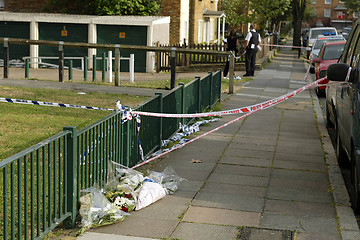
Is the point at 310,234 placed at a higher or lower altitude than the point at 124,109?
lower

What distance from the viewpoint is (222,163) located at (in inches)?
375

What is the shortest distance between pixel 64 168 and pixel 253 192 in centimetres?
279

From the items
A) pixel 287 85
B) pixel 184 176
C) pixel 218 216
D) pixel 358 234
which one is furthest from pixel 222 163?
pixel 287 85

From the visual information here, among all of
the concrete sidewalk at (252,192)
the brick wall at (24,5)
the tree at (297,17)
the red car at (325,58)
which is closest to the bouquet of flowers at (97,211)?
the concrete sidewalk at (252,192)

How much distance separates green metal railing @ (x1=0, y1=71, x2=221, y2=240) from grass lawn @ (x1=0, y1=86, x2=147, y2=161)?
6.16 feet

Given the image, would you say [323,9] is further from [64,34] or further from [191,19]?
[64,34]

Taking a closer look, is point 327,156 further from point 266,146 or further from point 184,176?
point 184,176

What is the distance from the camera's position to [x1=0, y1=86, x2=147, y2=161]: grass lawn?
395 inches

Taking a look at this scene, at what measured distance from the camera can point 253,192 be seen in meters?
7.93

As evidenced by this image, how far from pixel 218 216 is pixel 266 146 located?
4290 mm

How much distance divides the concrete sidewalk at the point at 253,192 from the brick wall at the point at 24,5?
22431 mm

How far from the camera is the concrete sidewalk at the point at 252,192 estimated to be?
6.41 meters

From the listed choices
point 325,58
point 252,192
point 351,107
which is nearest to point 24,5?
point 325,58

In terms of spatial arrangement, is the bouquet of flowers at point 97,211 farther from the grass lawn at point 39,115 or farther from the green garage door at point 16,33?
the green garage door at point 16,33
